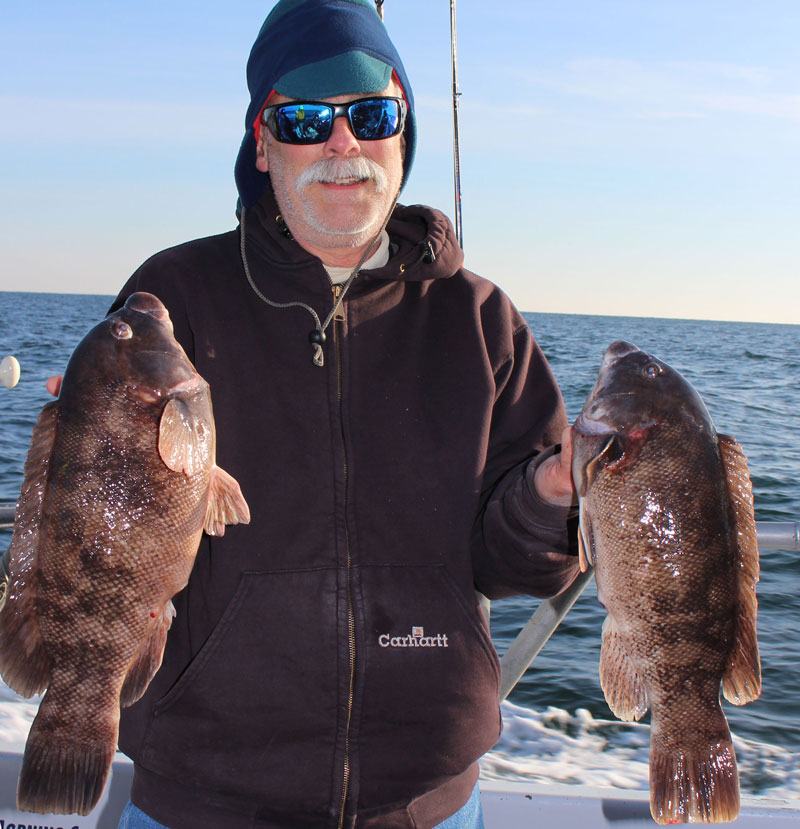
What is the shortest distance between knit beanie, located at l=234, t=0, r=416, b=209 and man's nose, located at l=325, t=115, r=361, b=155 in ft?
0.30

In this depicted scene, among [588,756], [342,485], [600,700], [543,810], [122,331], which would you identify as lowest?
[600,700]

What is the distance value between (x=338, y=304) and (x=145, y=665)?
3.92 feet

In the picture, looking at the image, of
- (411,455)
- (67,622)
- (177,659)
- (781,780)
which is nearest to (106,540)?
(67,622)

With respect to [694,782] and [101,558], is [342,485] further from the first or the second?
[694,782]

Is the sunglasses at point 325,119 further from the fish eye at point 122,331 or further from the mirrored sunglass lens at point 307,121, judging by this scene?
the fish eye at point 122,331

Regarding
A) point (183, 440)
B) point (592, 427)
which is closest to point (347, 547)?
point (183, 440)

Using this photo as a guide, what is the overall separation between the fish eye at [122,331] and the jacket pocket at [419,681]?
0.97 m

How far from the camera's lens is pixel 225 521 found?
2.33 m

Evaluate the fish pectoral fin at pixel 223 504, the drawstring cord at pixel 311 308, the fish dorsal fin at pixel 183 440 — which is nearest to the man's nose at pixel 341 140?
the drawstring cord at pixel 311 308

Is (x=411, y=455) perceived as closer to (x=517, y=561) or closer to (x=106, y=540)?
(x=517, y=561)

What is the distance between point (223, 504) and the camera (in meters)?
2.32

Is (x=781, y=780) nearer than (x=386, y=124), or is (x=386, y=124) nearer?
(x=386, y=124)

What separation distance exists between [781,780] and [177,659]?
466 cm

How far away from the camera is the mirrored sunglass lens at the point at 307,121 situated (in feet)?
8.91
